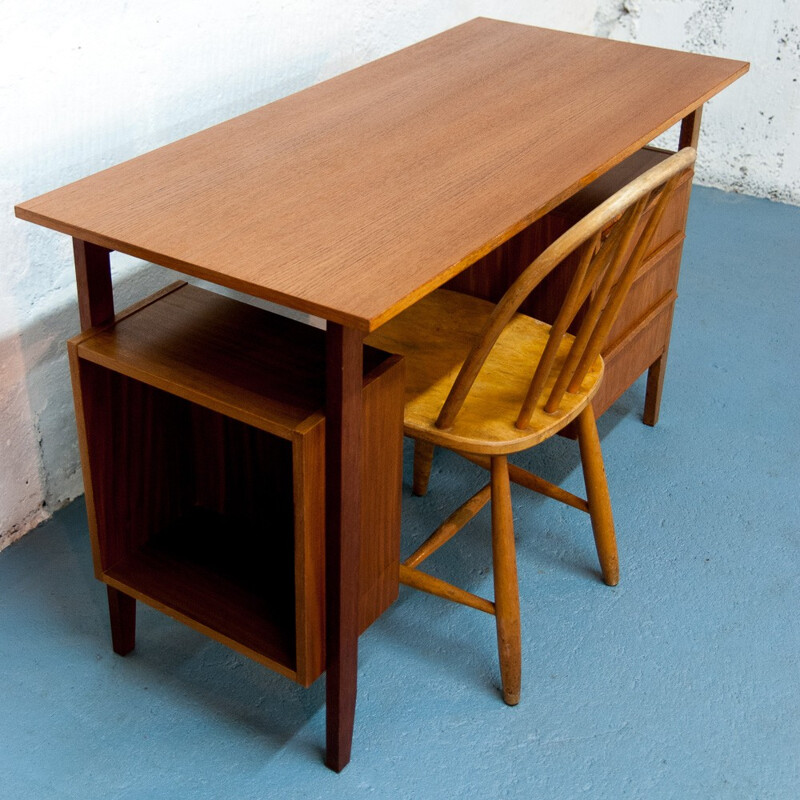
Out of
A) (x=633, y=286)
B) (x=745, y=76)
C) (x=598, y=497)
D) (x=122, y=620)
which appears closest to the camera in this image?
(x=122, y=620)

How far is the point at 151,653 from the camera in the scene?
1.85 m

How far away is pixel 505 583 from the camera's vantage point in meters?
1.74

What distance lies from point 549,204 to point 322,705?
2.84 feet

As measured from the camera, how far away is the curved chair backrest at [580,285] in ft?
4.67

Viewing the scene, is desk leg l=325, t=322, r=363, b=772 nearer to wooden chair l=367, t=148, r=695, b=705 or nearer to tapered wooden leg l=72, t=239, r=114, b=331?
wooden chair l=367, t=148, r=695, b=705

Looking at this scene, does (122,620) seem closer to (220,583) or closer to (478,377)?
(220,583)

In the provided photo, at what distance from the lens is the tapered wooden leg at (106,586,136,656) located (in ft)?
5.82

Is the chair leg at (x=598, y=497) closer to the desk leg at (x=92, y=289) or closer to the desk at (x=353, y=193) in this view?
the desk at (x=353, y=193)

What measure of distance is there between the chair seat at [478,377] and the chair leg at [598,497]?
0.14 meters

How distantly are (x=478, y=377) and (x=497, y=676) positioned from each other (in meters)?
0.50

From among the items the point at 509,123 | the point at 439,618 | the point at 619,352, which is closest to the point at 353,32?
the point at 509,123

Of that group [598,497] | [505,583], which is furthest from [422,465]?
[505,583]

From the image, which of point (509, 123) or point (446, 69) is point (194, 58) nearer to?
point (446, 69)

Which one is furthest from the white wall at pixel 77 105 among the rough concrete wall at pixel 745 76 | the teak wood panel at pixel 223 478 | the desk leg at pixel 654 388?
the rough concrete wall at pixel 745 76
